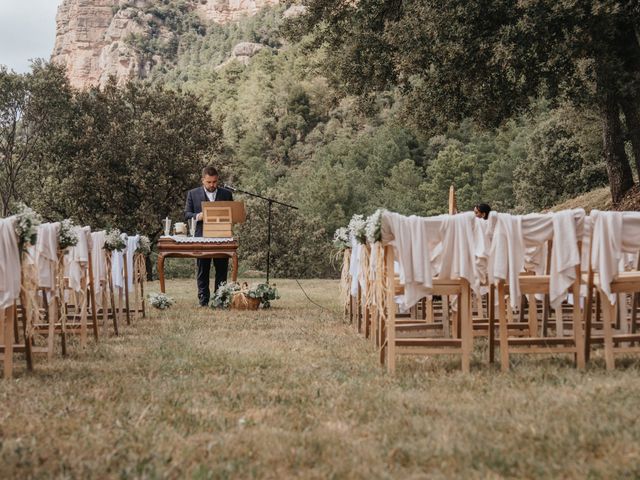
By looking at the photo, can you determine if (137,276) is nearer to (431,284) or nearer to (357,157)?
(431,284)

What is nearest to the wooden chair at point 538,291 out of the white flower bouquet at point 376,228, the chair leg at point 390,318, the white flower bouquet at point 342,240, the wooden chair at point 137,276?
the chair leg at point 390,318

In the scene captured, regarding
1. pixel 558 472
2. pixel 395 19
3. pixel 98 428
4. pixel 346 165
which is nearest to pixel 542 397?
pixel 558 472

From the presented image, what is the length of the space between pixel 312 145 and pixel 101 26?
9481cm

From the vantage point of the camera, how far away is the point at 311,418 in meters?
3.99

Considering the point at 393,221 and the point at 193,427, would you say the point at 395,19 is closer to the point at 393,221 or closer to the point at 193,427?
the point at 393,221

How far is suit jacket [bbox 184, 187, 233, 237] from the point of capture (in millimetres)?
12055

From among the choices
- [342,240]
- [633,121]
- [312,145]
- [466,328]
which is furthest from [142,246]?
[312,145]

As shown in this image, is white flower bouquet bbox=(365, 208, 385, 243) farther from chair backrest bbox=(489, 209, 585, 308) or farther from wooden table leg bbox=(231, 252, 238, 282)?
wooden table leg bbox=(231, 252, 238, 282)

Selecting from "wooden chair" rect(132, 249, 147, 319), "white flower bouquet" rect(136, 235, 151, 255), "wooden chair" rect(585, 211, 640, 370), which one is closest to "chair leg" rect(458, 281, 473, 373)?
"wooden chair" rect(585, 211, 640, 370)

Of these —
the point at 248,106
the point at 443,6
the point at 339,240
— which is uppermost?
the point at 248,106

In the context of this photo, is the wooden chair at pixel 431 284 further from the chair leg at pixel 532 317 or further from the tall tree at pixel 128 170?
the tall tree at pixel 128 170

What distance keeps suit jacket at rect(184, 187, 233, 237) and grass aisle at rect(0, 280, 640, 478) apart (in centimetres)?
579

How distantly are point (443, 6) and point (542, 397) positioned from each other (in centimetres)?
1058

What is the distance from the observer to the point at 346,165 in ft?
180
